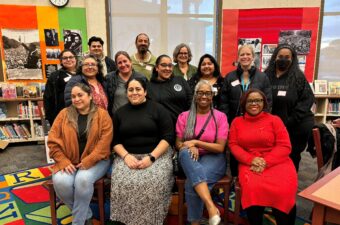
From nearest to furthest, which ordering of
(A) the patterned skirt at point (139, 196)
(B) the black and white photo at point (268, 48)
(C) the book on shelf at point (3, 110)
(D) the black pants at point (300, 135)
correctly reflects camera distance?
(A) the patterned skirt at point (139, 196) < (D) the black pants at point (300, 135) < (C) the book on shelf at point (3, 110) < (B) the black and white photo at point (268, 48)

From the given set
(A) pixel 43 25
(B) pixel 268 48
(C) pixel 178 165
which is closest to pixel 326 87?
(B) pixel 268 48

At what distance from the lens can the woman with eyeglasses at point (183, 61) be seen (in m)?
3.16

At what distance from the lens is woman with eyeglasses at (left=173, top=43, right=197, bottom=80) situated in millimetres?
3159

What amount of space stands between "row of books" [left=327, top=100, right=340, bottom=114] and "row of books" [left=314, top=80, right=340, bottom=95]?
18 cm

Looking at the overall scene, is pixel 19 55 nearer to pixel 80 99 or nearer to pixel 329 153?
pixel 80 99

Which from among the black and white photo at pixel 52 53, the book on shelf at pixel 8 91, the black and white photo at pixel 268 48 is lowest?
the book on shelf at pixel 8 91

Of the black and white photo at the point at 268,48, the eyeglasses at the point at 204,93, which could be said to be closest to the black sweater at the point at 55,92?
the eyeglasses at the point at 204,93

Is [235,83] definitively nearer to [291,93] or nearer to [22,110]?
[291,93]

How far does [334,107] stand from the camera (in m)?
4.98

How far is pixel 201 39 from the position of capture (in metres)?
5.37

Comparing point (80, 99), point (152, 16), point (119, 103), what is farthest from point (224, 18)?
point (80, 99)

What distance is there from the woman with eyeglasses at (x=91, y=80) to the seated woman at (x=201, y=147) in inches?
31.4

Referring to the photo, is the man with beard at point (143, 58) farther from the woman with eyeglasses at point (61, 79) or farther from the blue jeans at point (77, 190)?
the blue jeans at point (77, 190)

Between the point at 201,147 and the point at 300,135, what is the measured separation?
1.15m
